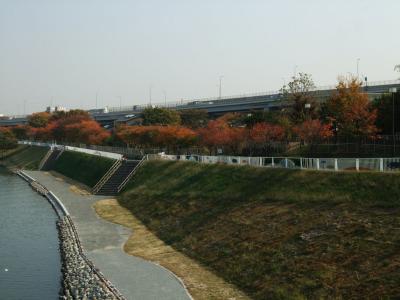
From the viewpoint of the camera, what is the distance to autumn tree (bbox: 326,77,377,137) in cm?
5050

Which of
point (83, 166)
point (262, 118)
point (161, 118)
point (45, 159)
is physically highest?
point (161, 118)

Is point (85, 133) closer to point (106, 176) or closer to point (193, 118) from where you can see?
point (193, 118)

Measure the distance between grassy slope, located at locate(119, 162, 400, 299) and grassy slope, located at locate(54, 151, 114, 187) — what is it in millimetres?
21133

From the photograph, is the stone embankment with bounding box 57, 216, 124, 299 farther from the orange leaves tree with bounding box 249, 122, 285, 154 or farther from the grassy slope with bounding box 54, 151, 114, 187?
the orange leaves tree with bounding box 249, 122, 285, 154

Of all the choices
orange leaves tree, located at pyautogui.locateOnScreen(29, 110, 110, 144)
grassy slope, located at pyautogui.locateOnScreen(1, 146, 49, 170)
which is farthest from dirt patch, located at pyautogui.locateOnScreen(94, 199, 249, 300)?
orange leaves tree, located at pyautogui.locateOnScreen(29, 110, 110, 144)

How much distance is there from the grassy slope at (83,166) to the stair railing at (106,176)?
157cm

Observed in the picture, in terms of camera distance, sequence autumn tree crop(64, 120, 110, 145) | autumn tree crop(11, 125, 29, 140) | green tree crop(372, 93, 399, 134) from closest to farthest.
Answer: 1. green tree crop(372, 93, 399, 134)
2. autumn tree crop(64, 120, 110, 145)
3. autumn tree crop(11, 125, 29, 140)

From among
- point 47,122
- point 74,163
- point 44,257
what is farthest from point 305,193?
point 47,122

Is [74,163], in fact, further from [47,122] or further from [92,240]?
[47,122]

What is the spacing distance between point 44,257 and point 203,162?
19.7 meters

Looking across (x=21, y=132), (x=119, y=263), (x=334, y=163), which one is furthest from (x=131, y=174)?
(x=21, y=132)

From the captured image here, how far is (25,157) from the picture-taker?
100562 millimetres

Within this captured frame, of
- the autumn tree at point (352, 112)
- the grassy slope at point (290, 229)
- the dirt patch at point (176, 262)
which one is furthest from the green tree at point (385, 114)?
the dirt patch at point (176, 262)

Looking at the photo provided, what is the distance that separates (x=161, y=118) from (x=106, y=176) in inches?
1369
